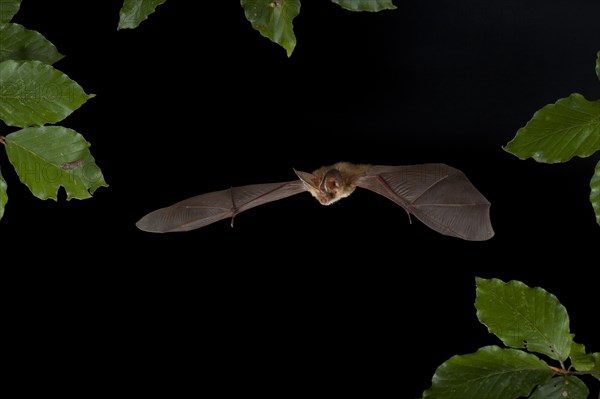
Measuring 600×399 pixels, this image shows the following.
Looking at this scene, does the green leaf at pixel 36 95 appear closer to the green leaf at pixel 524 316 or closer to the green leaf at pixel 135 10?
the green leaf at pixel 135 10

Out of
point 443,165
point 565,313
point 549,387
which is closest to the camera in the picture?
point 549,387

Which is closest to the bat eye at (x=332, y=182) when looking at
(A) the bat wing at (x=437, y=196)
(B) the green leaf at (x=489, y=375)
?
(A) the bat wing at (x=437, y=196)

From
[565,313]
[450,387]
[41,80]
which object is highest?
[41,80]

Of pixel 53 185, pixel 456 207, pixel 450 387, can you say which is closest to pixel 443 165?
pixel 456 207

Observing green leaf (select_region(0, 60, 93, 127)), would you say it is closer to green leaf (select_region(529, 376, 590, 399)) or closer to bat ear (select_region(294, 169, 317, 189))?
bat ear (select_region(294, 169, 317, 189))

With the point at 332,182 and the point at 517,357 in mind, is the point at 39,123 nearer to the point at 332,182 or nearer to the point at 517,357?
the point at 332,182

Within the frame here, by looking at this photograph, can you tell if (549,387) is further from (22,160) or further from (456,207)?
(22,160)
